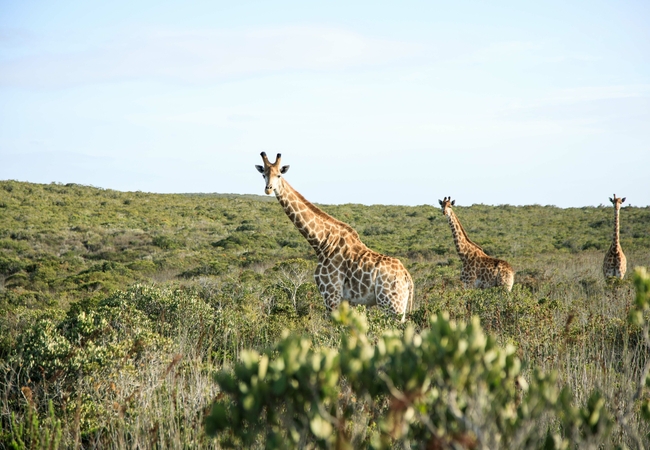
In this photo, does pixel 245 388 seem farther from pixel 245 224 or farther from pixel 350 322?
pixel 245 224

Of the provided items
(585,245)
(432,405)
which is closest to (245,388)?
(432,405)

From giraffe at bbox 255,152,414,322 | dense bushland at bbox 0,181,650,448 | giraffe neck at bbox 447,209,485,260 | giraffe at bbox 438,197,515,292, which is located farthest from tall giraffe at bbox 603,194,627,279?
giraffe at bbox 255,152,414,322

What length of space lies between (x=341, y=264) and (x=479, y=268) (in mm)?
5305

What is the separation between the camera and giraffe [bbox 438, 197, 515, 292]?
13.0 meters

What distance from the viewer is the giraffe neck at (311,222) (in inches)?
360

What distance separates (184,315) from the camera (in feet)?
27.7

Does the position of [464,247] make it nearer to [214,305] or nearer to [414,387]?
[214,305]

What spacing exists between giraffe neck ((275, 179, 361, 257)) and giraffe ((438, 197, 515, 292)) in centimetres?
459

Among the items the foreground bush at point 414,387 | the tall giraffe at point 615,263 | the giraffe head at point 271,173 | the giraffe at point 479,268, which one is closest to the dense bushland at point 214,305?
the foreground bush at point 414,387

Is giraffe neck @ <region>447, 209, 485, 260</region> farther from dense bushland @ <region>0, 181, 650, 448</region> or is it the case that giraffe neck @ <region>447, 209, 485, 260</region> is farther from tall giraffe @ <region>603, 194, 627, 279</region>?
tall giraffe @ <region>603, 194, 627, 279</region>

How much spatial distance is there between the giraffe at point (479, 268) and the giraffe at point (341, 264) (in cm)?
424

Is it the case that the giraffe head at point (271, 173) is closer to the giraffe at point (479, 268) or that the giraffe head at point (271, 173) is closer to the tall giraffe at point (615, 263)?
the giraffe at point (479, 268)

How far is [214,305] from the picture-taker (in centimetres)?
1098

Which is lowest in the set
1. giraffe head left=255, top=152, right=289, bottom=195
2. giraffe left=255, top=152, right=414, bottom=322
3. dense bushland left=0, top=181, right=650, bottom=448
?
dense bushland left=0, top=181, right=650, bottom=448
